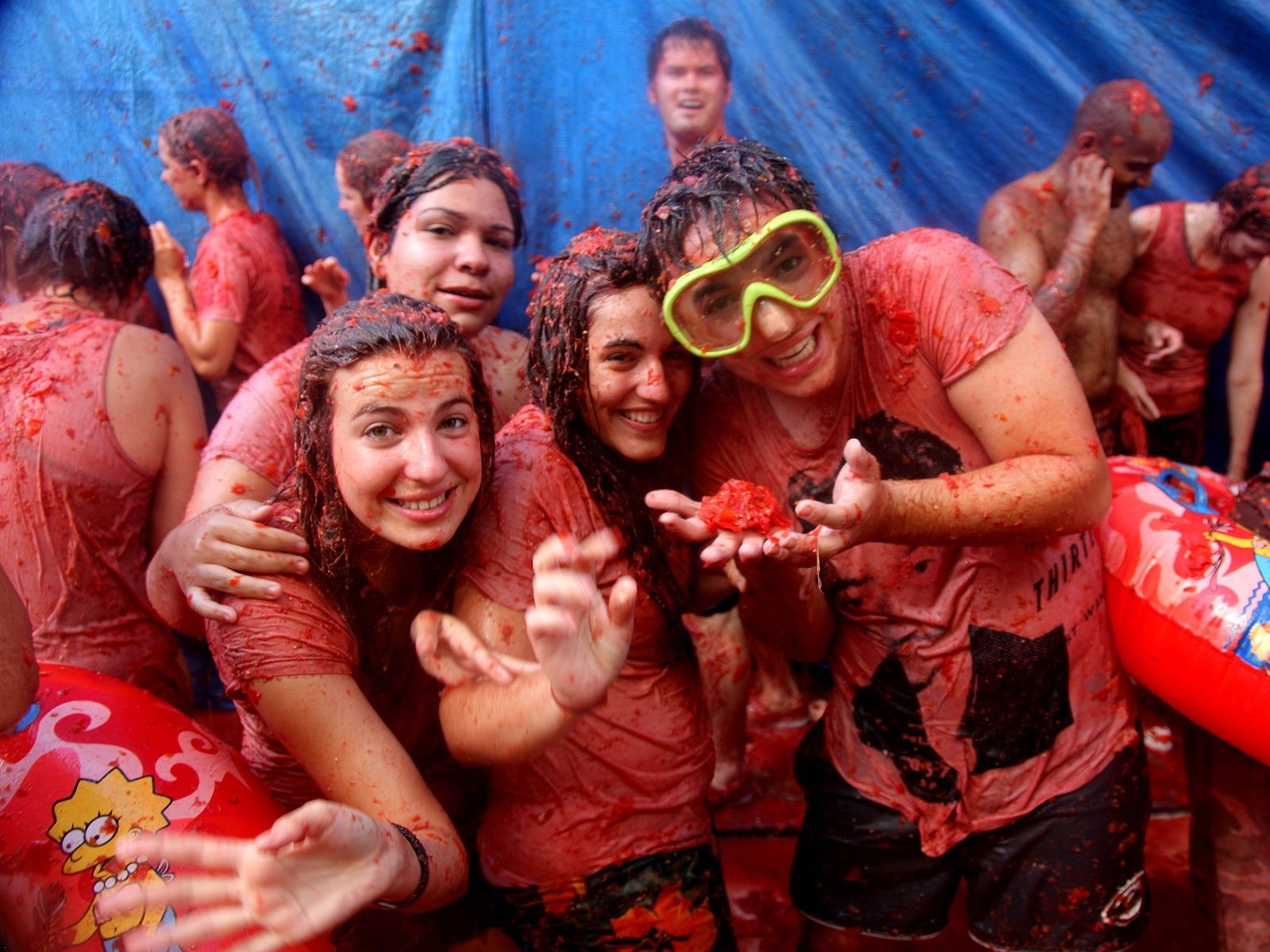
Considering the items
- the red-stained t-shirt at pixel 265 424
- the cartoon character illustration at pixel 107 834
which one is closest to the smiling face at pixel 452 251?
the red-stained t-shirt at pixel 265 424

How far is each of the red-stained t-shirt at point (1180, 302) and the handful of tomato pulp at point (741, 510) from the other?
2708 millimetres

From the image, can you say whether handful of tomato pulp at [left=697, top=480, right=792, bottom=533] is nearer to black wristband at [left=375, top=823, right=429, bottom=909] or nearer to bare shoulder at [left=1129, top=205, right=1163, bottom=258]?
black wristband at [left=375, top=823, right=429, bottom=909]

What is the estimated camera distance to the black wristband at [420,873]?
187cm

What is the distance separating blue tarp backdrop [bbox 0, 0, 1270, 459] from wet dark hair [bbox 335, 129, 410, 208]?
17cm

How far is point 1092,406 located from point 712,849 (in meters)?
2.77

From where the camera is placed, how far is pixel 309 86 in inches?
150

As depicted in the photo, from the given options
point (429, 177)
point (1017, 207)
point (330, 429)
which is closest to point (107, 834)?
point (330, 429)

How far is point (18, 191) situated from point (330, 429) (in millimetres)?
2390

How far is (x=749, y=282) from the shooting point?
2.17 metres

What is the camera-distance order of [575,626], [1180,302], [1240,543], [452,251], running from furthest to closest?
Result: [1180,302] → [452,251] → [1240,543] → [575,626]

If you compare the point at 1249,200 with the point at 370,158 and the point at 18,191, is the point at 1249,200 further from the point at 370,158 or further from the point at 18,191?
the point at 18,191

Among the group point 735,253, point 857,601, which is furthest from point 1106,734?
point 735,253

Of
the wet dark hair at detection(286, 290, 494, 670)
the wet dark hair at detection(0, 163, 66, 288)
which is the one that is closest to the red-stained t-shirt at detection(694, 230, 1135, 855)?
the wet dark hair at detection(286, 290, 494, 670)

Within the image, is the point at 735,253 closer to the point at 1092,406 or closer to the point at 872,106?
the point at 872,106
